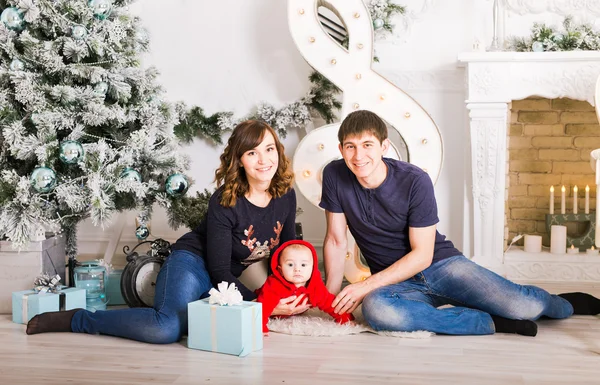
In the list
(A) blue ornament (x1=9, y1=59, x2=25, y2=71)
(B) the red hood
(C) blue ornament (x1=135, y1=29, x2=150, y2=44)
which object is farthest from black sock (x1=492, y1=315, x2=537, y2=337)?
(A) blue ornament (x1=9, y1=59, x2=25, y2=71)

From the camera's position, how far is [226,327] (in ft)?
7.04

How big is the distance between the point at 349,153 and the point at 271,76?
161 cm

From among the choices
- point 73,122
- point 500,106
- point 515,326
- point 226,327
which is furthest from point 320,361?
point 500,106

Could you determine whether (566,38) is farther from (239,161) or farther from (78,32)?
(78,32)

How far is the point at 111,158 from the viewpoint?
280 centimetres

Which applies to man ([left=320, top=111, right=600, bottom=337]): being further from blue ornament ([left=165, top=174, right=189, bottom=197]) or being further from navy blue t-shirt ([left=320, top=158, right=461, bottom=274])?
blue ornament ([left=165, top=174, right=189, bottom=197])

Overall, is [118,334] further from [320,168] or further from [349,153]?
[320,168]

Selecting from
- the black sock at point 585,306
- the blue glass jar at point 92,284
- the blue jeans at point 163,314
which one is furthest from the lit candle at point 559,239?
the blue glass jar at point 92,284

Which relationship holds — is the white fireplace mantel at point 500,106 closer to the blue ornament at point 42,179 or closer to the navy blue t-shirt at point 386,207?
the navy blue t-shirt at point 386,207

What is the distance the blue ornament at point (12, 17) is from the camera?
8.91ft

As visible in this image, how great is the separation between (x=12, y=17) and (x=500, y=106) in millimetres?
2228

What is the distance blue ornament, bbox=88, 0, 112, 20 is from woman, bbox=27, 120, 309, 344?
822 mm

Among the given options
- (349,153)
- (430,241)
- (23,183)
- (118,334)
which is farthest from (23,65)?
(430,241)

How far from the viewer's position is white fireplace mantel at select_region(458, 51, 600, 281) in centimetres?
337
